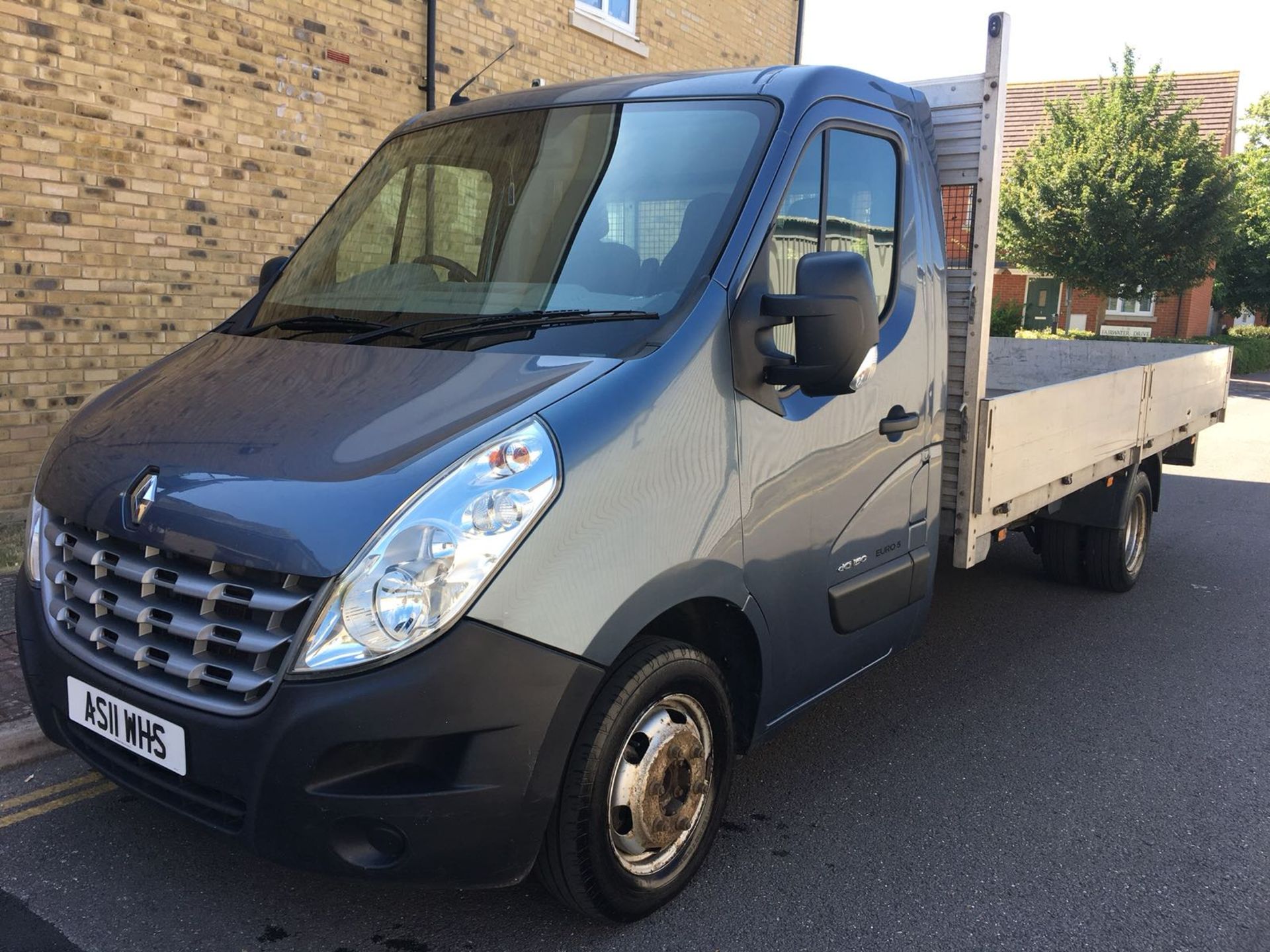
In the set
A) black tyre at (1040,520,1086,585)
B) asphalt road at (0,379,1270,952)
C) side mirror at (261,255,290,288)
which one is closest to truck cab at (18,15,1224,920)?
side mirror at (261,255,290,288)

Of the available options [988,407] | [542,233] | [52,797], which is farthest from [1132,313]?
[52,797]

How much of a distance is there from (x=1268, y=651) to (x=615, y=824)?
14.2 ft

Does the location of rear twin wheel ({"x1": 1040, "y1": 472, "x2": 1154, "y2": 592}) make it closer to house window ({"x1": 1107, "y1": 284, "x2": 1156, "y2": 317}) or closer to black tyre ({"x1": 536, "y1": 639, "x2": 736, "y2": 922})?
black tyre ({"x1": 536, "y1": 639, "x2": 736, "y2": 922})

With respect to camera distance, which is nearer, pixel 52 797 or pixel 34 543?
pixel 34 543

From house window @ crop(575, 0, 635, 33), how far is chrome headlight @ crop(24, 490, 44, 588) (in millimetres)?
9279

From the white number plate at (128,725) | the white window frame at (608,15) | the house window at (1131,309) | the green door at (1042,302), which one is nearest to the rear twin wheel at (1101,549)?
the white number plate at (128,725)

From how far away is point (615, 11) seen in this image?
11469 millimetres

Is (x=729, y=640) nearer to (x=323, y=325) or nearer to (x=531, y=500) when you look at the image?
(x=531, y=500)

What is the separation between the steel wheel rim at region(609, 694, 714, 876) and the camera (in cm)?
281

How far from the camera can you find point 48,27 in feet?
21.3

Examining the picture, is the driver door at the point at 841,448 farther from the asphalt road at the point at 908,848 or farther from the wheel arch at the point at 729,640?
the asphalt road at the point at 908,848

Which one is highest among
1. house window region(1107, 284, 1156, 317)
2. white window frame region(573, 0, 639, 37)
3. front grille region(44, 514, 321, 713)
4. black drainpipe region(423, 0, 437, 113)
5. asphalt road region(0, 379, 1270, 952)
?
white window frame region(573, 0, 639, 37)

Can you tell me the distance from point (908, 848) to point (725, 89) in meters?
2.51

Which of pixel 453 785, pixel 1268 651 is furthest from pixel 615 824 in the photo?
pixel 1268 651
